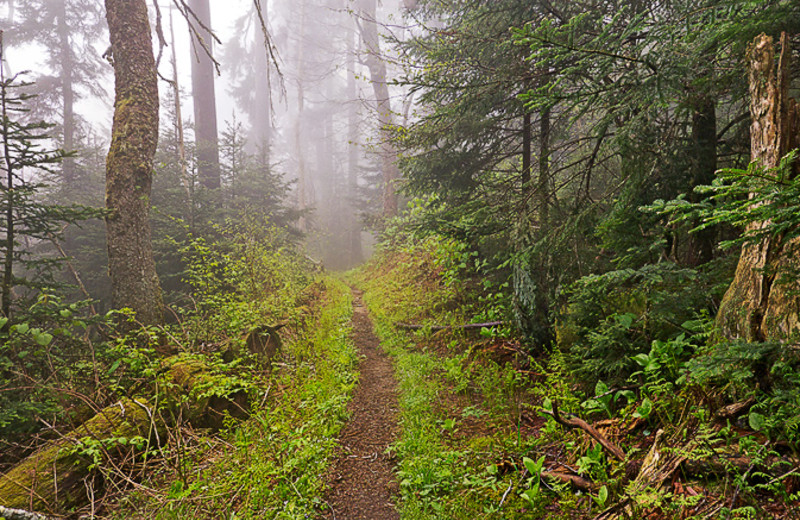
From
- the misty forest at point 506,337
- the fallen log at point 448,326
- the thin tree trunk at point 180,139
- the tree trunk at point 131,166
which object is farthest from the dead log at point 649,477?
the thin tree trunk at point 180,139

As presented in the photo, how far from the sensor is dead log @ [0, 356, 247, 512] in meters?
2.96

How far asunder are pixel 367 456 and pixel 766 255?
363 cm

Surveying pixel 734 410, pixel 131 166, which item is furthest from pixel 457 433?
pixel 131 166

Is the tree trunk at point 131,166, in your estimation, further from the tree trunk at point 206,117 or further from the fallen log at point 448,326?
the tree trunk at point 206,117

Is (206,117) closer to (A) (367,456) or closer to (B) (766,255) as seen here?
(A) (367,456)

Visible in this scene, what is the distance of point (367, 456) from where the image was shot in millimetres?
3590

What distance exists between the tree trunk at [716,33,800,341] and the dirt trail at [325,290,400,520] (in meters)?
2.87

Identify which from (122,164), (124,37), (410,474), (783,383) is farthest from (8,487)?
(124,37)

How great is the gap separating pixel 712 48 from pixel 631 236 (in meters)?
1.78

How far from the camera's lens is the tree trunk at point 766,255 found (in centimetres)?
207

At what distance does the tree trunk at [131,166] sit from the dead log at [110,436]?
1.89m

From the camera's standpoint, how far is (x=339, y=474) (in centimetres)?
328

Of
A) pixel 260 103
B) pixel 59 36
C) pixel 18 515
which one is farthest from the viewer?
pixel 260 103

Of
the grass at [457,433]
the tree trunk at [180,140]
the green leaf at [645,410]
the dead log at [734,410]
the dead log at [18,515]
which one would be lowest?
the dead log at [18,515]
